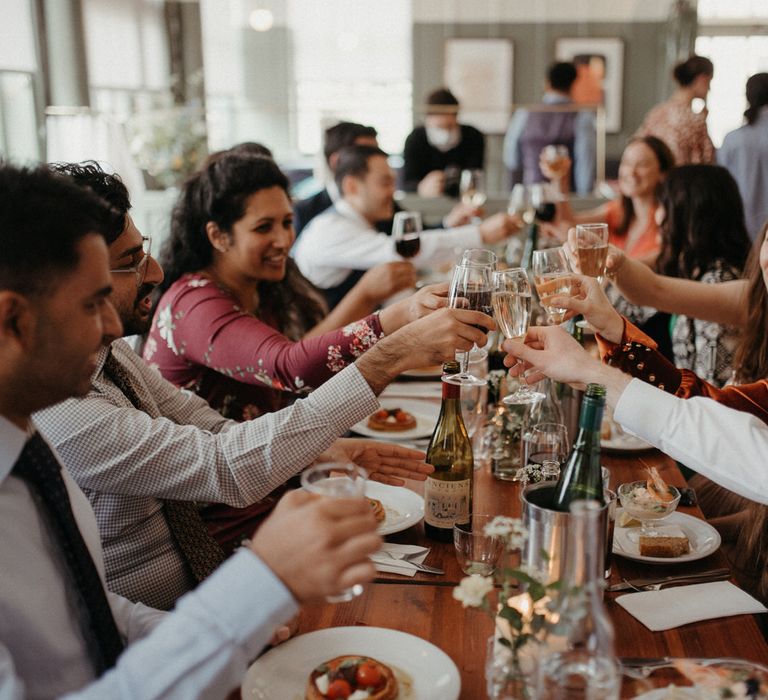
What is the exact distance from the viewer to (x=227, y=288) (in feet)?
7.31

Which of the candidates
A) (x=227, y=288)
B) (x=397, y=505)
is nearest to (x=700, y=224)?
(x=227, y=288)

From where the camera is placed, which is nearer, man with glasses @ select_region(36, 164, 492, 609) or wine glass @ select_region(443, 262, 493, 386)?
man with glasses @ select_region(36, 164, 492, 609)

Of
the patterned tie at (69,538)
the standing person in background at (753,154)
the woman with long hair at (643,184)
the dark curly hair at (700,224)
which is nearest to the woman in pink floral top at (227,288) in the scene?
the patterned tie at (69,538)

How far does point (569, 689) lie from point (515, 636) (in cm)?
7

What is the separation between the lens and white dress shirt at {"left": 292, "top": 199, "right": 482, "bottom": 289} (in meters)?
3.46

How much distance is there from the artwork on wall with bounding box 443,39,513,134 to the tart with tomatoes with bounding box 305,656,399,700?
325 inches

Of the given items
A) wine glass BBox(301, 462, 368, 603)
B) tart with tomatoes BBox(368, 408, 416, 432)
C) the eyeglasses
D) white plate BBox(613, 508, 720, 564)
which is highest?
the eyeglasses

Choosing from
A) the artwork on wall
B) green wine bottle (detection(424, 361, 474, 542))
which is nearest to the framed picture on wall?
the artwork on wall

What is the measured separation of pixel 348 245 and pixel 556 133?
295 cm

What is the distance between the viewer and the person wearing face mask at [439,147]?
594 cm

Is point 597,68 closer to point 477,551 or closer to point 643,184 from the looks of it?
point 643,184

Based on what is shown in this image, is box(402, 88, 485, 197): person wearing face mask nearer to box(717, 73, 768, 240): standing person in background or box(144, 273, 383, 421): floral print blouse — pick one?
box(717, 73, 768, 240): standing person in background

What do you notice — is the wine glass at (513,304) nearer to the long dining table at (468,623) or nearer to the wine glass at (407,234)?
the long dining table at (468,623)

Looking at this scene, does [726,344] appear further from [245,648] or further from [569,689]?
[245,648]
